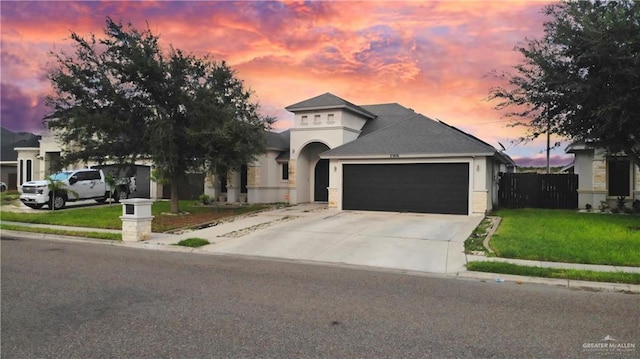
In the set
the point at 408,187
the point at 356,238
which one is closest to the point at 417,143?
the point at 408,187

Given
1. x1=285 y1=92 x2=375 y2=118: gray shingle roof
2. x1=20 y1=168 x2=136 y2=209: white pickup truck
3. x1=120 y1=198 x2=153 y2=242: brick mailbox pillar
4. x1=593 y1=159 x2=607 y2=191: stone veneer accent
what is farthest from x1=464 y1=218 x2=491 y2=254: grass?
x1=20 y1=168 x2=136 y2=209: white pickup truck

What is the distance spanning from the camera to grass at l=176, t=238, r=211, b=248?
41.7ft

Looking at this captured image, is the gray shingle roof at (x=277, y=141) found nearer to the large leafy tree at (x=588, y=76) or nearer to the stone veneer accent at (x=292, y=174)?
the stone veneer accent at (x=292, y=174)

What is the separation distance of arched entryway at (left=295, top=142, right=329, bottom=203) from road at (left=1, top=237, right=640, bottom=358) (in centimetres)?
1819

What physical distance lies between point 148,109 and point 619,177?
23.1 metres

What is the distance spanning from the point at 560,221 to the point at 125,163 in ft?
62.6

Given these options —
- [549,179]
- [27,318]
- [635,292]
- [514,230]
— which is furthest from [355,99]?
[27,318]

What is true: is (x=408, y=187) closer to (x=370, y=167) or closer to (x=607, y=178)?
(x=370, y=167)

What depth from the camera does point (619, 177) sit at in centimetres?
2227

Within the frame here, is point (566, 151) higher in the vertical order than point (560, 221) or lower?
higher

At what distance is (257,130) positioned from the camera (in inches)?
805

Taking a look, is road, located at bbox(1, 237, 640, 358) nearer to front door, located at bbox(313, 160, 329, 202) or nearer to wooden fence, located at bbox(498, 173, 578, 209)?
wooden fence, located at bbox(498, 173, 578, 209)

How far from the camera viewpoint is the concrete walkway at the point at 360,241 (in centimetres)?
971

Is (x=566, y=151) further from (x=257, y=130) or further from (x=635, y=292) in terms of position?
(x=635, y=292)
